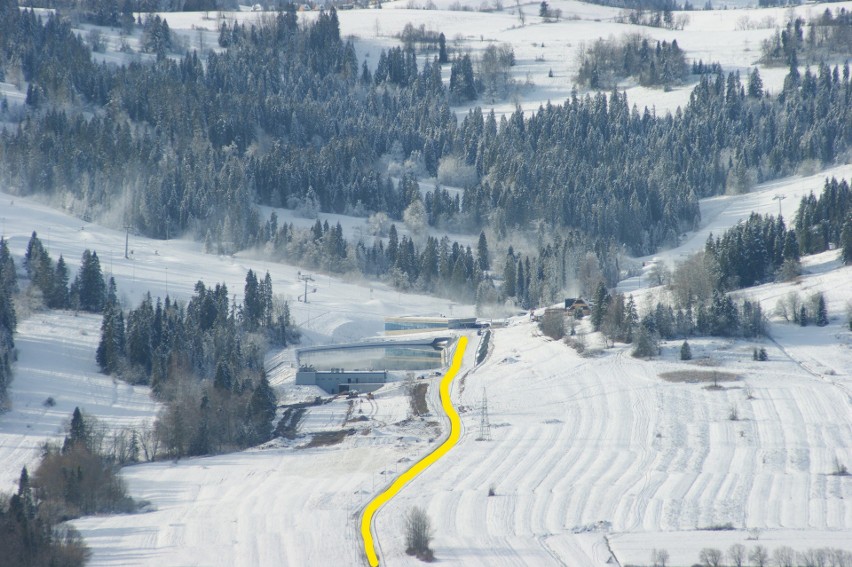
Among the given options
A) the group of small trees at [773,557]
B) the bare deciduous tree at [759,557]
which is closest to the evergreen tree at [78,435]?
the group of small trees at [773,557]

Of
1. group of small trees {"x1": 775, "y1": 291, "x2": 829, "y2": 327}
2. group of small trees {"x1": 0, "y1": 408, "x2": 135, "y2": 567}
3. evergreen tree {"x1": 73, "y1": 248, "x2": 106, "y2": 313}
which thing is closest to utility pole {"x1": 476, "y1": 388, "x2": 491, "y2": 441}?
group of small trees {"x1": 0, "y1": 408, "x2": 135, "y2": 567}

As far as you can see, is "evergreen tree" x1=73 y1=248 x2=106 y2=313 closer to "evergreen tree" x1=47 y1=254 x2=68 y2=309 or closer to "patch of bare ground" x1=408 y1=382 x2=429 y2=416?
"evergreen tree" x1=47 y1=254 x2=68 y2=309

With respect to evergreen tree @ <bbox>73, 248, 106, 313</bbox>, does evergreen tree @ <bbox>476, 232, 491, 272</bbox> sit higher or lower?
lower

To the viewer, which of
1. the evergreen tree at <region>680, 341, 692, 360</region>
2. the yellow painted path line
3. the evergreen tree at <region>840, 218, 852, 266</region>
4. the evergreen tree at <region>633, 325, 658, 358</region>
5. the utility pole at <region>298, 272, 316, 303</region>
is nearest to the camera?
the yellow painted path line

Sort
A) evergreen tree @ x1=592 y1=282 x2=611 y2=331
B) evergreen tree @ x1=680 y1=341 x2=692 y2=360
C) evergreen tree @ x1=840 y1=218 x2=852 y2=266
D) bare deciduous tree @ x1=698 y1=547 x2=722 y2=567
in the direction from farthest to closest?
evergreen tree @ x1=840 y1=218 x2=852 y2=266 < evergreen tree @ x1=592 y1=282 x2=611 y2=331 < evergreen tree @ x1=680 y1=341 x2=692 y2=360 < bare deciduous tree @ x1=698 y1=547 x2=722 y2=567

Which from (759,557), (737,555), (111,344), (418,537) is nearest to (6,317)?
(111,344)

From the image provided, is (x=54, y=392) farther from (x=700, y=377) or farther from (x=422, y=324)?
(x=700, y=377)
